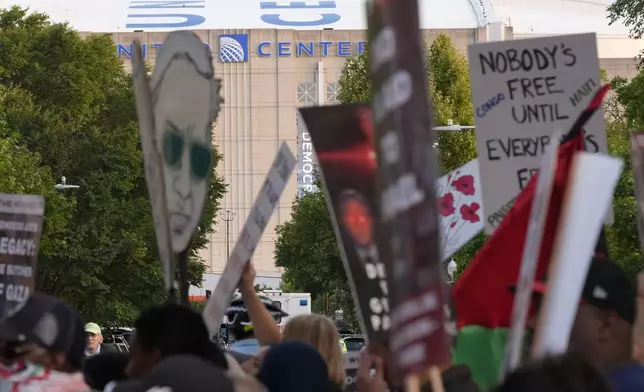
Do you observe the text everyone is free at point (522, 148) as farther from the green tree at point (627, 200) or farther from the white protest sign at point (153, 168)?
the green tree at point (627, 200)

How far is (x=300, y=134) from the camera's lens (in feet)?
328

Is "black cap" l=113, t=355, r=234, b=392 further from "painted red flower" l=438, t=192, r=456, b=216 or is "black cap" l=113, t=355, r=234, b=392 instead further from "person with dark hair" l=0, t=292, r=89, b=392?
"painted red flower" l=438, t=192, r=456, b=216

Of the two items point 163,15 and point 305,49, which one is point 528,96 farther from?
point 305,49

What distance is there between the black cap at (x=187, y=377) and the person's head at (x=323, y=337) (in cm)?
262

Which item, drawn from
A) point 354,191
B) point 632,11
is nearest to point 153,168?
point 354,191

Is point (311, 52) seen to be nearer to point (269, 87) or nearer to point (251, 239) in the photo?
point (269, 87)

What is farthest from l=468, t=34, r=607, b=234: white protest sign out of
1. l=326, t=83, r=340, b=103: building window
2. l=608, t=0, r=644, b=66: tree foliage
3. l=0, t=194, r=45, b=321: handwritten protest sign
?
l=326, t=83, r=340, b=103: building window

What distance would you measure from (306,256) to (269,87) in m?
36.0

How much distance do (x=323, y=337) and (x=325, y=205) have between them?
5375cm

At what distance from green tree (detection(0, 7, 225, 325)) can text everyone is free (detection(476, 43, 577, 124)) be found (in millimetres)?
41501

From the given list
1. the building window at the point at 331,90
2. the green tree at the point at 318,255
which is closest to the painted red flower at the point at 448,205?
the green tree at the point at 318,255

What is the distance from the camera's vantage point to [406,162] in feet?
11.7

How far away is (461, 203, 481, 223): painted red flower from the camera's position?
1454 centimetres

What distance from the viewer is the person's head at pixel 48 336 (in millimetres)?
5965
